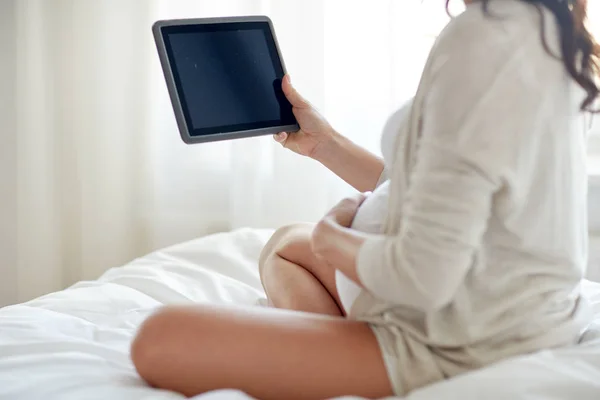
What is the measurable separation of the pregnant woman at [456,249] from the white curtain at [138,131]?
943 mm

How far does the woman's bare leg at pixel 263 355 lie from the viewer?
0.83m

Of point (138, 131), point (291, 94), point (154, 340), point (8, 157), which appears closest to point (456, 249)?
point (154, 340)

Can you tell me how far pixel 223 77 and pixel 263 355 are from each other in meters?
0.45

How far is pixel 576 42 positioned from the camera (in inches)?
32.4

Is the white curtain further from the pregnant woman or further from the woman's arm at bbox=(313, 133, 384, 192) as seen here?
the pregnant woman

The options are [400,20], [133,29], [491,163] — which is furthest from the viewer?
[133,29]

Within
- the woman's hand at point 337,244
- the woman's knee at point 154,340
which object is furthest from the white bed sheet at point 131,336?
the woman's hand at point 337,244

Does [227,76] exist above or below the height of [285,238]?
above

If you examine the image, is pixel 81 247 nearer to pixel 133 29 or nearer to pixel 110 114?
pixel 110 114

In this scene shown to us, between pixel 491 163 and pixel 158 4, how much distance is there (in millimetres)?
1310

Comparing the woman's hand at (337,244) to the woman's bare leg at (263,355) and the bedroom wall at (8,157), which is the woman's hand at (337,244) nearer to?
the woman's bare leg at (263,355)

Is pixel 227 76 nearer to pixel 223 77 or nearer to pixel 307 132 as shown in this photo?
pixel 223 77

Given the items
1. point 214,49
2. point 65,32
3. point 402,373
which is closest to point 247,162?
point 65,32

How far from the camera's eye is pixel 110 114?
195cm
